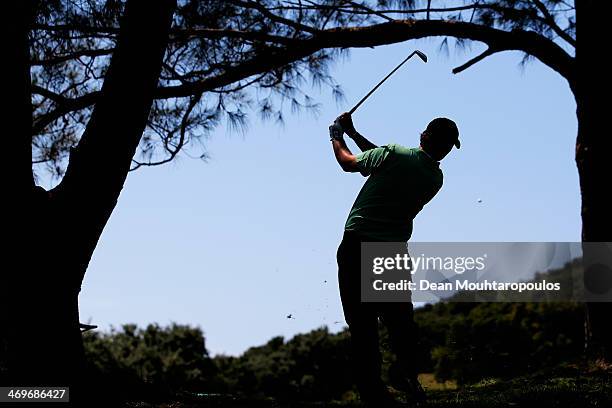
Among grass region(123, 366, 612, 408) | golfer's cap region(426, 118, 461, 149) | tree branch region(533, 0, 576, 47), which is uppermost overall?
tree branch region(533, 0, 576, 47)

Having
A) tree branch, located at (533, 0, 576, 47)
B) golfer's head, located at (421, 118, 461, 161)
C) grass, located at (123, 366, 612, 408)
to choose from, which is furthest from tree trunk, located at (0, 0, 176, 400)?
tree branch, located at (533, 0, 576, 47)

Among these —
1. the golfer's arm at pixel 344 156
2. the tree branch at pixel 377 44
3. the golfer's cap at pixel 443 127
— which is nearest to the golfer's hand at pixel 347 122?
the golfer's arm at pixel 344 156

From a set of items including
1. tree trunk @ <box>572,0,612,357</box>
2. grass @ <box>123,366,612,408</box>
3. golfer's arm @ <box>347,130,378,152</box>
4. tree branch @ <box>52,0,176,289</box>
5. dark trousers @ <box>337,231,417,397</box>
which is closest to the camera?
dark trousers @ <box>337,231,417,397</box>

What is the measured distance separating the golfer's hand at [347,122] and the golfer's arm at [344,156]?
0.55ft

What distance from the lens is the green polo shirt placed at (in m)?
4.07

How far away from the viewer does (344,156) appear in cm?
415

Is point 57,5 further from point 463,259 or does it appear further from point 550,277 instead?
point 550,277

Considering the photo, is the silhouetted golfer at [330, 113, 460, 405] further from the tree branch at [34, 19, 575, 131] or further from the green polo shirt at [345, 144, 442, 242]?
the tree branch at [34, 19, 575, 131]

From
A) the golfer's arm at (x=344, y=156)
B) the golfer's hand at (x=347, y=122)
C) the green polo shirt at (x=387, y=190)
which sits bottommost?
the green polo shirt at (x=387, y=190)

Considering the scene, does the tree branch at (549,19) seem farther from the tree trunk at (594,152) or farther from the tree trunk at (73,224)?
the tree trunk at (73,224)

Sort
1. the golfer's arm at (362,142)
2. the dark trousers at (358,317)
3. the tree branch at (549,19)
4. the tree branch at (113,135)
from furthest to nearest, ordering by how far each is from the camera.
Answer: the tree branch at (549,19)
the golfer's arm at (362,142)
the tree branch at (113,135)
the dark trousers at (358,317)

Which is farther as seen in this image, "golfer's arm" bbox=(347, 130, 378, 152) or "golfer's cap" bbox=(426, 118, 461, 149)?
"golfer's arm" bbox=(347, 130, 378, 152)

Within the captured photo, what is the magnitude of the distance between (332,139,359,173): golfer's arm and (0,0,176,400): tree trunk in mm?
944

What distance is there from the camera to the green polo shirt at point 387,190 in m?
4.07
